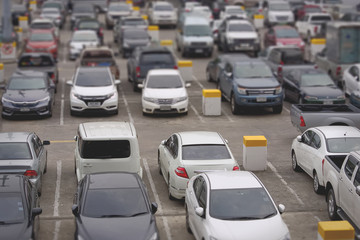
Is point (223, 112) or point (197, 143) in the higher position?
point (197, 143)

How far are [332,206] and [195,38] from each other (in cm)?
2505

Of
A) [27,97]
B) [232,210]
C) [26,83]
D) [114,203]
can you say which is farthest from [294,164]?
[26,83]

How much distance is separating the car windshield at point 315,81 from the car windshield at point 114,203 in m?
14.1

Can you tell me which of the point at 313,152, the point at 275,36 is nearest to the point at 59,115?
the point at 313,152

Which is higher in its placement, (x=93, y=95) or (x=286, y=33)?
(x=93, y=95)

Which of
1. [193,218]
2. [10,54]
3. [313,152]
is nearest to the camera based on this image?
[193,218]

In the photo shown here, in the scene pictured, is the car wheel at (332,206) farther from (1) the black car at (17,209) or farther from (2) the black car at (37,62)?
(2) the black car at (37,62)

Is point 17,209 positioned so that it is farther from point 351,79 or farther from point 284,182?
point 351,79

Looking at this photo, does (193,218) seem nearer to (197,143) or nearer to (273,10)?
(197,143)

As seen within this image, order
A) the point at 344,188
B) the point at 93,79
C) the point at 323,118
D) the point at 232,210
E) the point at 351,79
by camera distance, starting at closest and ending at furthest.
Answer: the point at 232,210, the point at 344,188, the point at 323,118, the point at 93,79, the point at 351,79

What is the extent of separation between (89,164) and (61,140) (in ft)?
20.8

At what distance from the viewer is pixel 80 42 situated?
125 feet

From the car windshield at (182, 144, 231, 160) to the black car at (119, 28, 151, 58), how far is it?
21334 mm

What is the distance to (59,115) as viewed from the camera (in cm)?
2541
